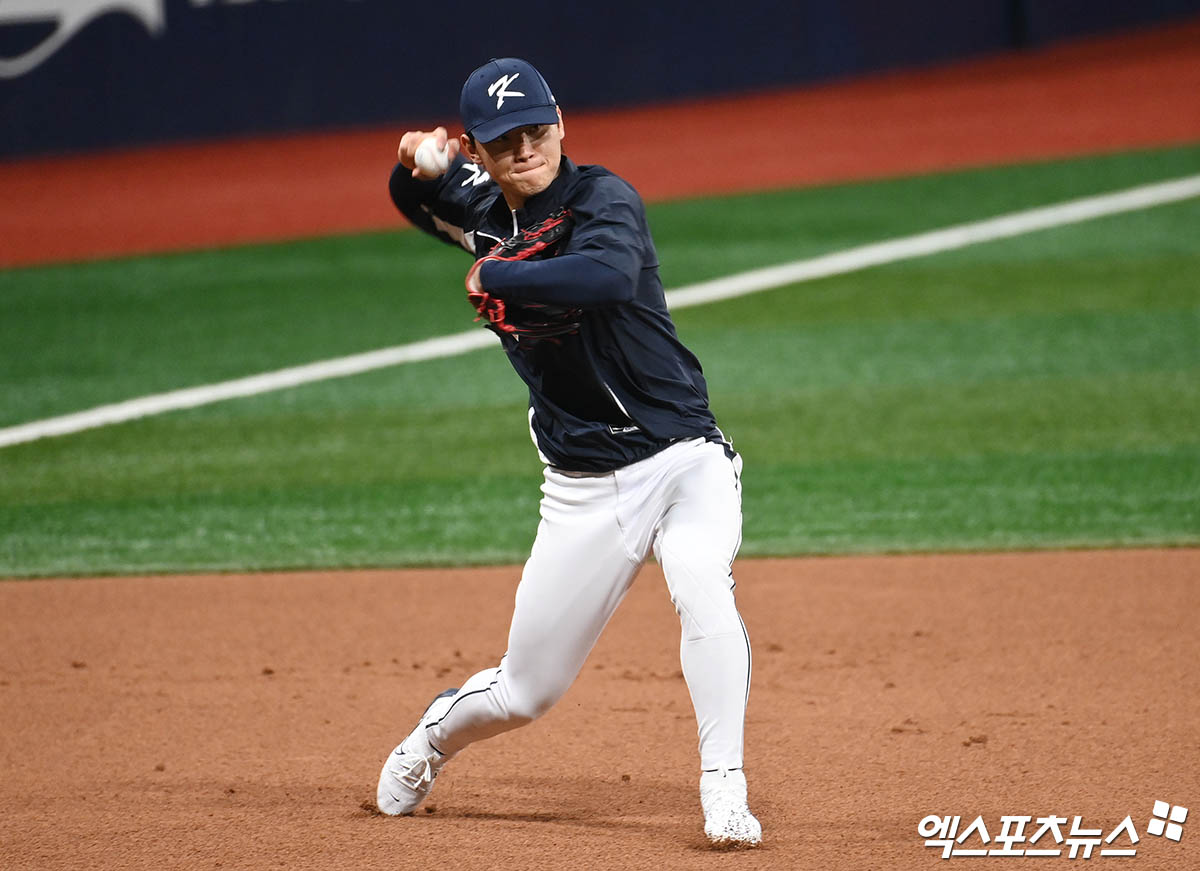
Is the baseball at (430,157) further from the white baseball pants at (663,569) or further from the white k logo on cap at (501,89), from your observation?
the white baseball pants at (663,569)

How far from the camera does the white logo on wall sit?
16750mm

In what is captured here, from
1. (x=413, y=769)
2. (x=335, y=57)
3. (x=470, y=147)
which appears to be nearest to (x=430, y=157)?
(x=470, y=147)

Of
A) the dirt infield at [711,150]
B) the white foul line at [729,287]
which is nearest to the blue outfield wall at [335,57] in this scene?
the dirt infield at [711,150]

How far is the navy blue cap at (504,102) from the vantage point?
3609 mm

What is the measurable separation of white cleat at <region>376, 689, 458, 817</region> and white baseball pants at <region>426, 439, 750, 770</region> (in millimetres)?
348

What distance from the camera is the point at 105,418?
9430 mm

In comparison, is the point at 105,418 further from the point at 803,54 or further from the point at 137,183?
the point at 803,54

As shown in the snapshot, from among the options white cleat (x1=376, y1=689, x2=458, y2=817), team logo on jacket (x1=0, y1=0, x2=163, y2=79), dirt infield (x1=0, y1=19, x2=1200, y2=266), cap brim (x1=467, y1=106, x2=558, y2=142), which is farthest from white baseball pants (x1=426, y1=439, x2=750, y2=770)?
team logo on jacket (x1=0, y1=0, x2=163, y2=79)

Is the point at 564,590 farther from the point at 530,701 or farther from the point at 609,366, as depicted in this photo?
the point at 609,366

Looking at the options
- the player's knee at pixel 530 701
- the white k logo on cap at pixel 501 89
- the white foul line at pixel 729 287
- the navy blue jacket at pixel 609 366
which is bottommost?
the white foul line at pixel 729 287

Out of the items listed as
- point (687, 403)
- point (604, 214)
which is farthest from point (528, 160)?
point (687, 403)

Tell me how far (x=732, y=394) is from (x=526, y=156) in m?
5.95

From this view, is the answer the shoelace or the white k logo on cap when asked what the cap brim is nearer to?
the white k logo on cap

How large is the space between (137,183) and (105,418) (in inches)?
320
